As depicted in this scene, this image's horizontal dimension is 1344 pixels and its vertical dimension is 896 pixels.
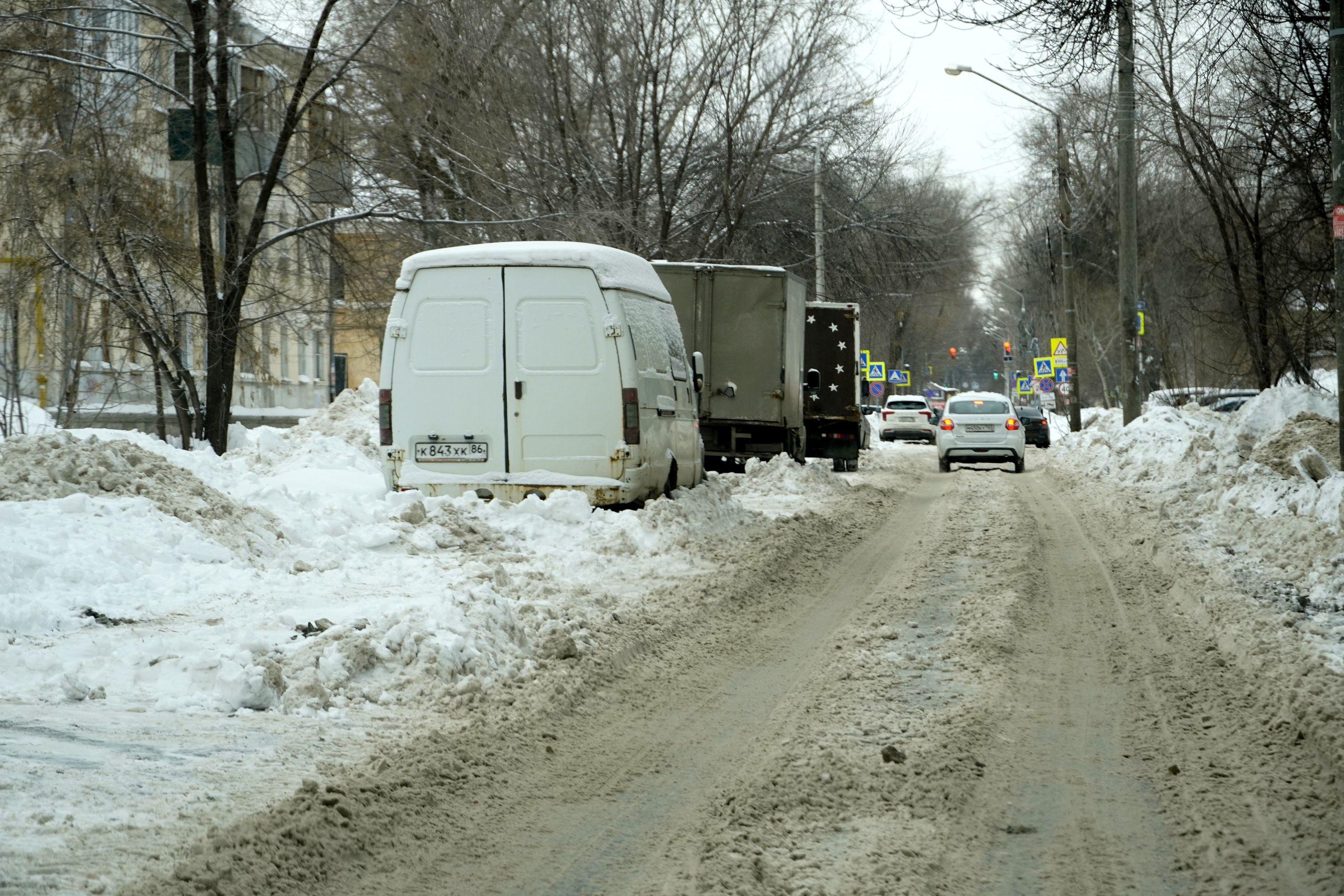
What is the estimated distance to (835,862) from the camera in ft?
13.9

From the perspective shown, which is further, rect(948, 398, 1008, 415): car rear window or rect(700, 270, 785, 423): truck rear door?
rect(948, 398, 1008, 415): car rear window

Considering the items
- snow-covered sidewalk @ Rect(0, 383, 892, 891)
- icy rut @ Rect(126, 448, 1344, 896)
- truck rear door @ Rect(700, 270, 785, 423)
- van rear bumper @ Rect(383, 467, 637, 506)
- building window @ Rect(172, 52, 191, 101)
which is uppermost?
building window @ Rect(172, 52, 191, 101)

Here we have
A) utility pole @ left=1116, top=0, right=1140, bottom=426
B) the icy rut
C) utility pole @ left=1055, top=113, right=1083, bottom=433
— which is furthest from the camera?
utility pole @ left=1055, top=113, right=1083, bottom=433

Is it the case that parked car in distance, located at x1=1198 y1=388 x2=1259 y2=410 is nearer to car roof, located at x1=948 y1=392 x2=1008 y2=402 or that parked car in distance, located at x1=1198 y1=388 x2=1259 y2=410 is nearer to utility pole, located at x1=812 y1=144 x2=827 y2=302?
car roof, located at x1=948 y1=392 x2=1008 y2=402

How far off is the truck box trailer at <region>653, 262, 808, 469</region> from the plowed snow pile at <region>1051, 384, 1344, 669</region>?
18.0 ft

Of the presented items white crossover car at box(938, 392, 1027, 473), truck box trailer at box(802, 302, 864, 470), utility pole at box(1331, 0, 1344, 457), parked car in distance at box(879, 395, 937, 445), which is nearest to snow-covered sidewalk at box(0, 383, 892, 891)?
utility pole at box(1331, 0, 1344, 457)

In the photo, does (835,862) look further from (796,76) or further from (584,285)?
(796,76)

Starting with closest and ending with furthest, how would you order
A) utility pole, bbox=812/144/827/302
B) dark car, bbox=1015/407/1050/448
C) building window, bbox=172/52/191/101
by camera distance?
building window, bbox=172/52/191/101 → utility pole, bbox=812/144/827/302 → dark car, bbox=1015/407/1050/448

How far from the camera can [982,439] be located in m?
29.5

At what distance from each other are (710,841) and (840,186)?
89.6 ft

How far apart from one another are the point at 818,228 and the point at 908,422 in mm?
17463

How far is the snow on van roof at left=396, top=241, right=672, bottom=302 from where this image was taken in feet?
40.3

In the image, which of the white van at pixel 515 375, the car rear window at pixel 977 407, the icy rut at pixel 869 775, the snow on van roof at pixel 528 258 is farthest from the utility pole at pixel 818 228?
the icy rut at pixel 869 775

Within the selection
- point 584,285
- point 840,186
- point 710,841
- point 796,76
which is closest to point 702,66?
point 796,76
